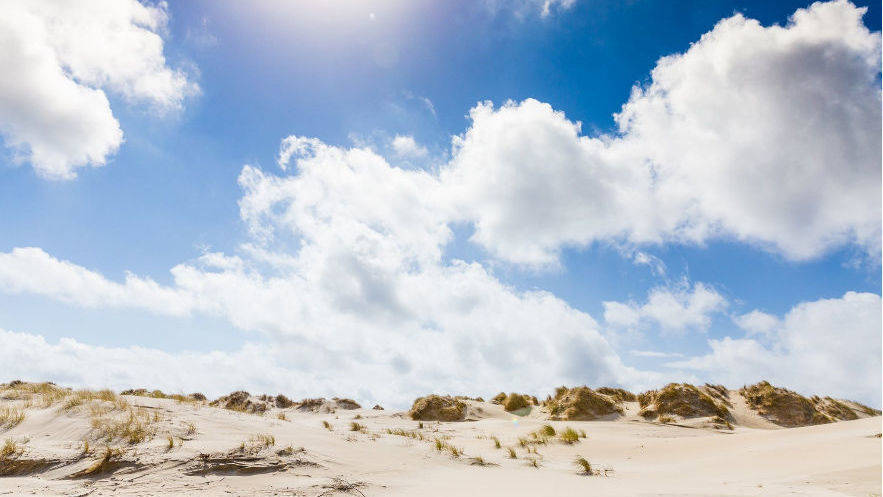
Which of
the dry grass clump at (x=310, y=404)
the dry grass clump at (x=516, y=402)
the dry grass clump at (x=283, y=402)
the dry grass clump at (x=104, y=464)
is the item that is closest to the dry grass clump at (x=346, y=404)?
the dry grass clump at (x=310, y=404)

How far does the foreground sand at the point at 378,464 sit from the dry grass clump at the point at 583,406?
813 cm

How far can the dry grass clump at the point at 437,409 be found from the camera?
22922 millimetres

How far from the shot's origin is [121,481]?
682 cm

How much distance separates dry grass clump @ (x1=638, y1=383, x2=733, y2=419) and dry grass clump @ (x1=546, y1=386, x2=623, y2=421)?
4.58 ft

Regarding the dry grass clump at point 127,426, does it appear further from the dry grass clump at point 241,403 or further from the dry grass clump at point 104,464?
the dry grass clump at point 241,403

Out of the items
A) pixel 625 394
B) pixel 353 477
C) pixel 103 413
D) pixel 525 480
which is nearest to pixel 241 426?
pixel 103 413

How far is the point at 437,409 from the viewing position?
77.2 feet

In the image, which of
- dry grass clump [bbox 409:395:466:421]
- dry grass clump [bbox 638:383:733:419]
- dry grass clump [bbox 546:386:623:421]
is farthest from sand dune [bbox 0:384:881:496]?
dry grass clump [bbox 409:395:466:421]

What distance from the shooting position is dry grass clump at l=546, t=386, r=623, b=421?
69.1 ft

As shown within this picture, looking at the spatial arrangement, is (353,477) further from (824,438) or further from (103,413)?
(824,438)

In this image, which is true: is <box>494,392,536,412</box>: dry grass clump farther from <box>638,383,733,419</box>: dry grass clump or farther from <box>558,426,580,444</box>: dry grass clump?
<box>558,426,580,444</box>: dry grass clump

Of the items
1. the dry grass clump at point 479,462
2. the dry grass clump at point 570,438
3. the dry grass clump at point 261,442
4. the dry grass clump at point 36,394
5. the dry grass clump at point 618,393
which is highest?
the dry grass clump at point 618,393

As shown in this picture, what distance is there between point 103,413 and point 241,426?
2.65m

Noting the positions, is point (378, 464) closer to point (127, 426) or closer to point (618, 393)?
point (127, 426)
